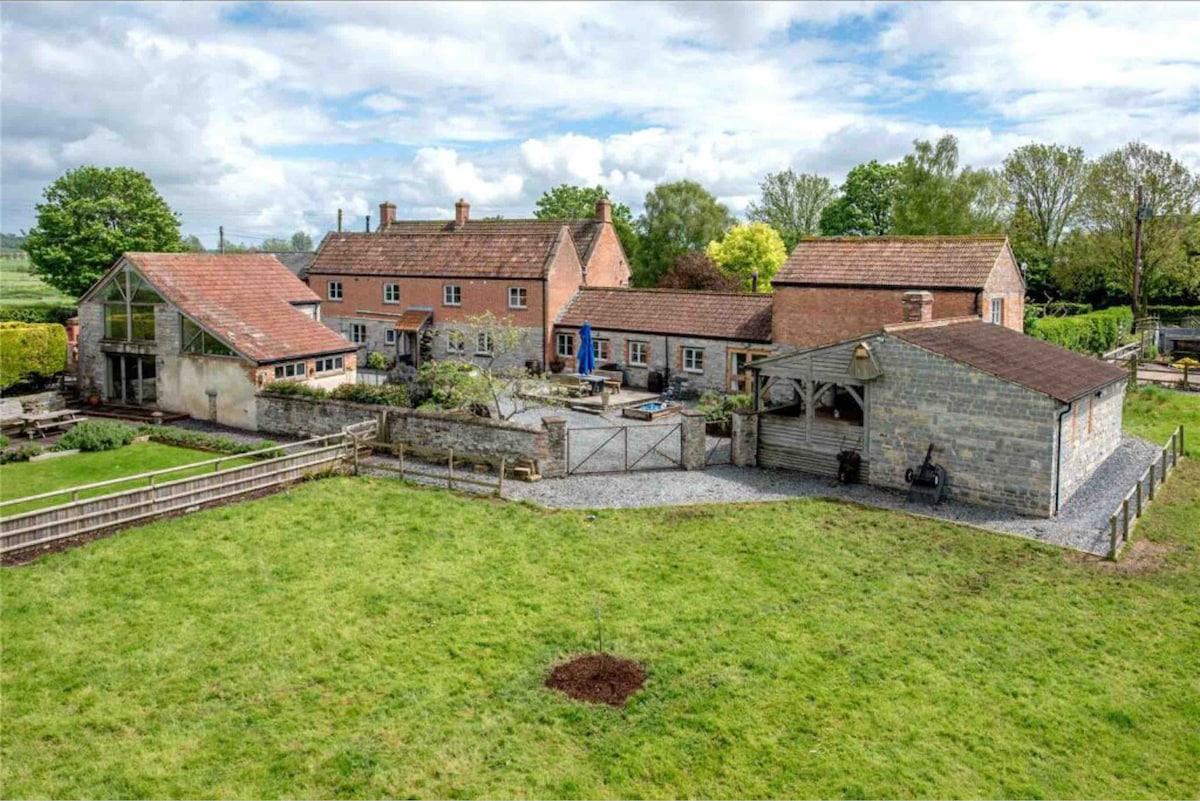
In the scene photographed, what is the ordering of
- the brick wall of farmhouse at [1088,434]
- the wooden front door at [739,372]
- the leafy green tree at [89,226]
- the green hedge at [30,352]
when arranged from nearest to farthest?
the brick wall of farmhouse at [1088,434]
the green hedge at [30,352]
the wooden front door at [739,372]
the leafy green tree at [89,226]

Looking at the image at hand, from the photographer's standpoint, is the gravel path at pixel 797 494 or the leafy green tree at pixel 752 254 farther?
the leafy green tree at pixel 752 254

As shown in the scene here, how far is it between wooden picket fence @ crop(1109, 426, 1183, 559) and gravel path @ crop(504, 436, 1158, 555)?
359mm

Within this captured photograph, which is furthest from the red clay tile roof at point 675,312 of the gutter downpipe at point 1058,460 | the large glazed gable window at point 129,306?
the large glazed gable window at point 129,306

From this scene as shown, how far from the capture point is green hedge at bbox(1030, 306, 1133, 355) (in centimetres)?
4247

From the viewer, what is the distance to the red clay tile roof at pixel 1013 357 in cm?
2150

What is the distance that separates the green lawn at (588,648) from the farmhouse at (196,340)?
11590 millimetres

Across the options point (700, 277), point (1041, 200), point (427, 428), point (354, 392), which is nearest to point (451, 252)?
point (700, 277)

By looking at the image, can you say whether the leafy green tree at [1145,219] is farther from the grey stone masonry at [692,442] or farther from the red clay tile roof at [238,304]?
the red clay tile roof at [238,304]

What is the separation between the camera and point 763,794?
34.0 ft

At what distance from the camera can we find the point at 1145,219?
52.4 metres

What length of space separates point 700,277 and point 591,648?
37.7 m

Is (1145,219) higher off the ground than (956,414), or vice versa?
(1145,219)

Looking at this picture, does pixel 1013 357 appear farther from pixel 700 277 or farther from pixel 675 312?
pixel 700 277

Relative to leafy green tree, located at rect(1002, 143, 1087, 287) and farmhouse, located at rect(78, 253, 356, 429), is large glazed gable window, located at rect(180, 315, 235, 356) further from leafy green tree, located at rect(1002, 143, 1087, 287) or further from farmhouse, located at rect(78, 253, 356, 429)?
leafy green tree, located at rect(1002, 143, 1087, 287)
